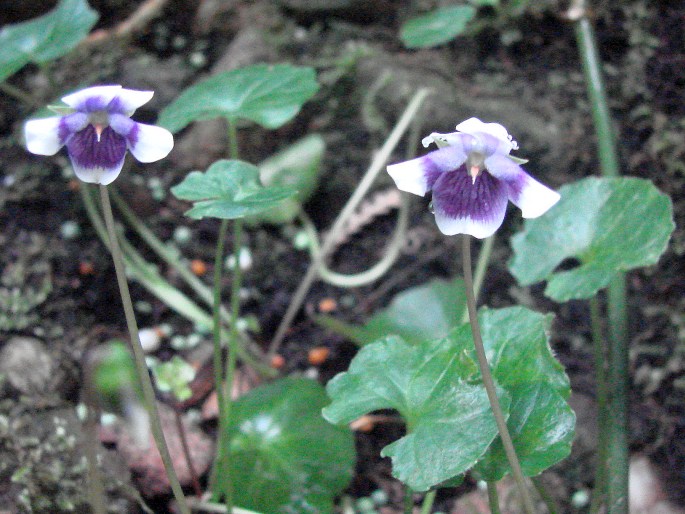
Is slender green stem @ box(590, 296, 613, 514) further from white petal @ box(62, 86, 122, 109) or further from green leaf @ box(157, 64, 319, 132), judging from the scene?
white petal @ box(62, 86, 122, 109)

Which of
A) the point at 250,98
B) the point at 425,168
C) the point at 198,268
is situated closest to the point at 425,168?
the point at 425,168

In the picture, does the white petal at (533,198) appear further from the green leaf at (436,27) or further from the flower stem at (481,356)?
the green leaf at (436,27)

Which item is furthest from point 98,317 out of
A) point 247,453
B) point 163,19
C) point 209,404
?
point 163,19

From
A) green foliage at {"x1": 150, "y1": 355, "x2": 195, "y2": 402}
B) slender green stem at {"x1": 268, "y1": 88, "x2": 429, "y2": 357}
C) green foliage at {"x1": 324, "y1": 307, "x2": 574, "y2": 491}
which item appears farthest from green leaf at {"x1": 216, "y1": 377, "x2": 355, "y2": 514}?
green foliage at {"x1": 324, "y1": 307, "x2": 574, "y2": 491}

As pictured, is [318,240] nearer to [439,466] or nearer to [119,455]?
[119,455]

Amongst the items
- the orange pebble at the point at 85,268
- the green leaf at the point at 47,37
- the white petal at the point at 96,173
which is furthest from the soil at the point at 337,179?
the white petal at the point at 96,173
